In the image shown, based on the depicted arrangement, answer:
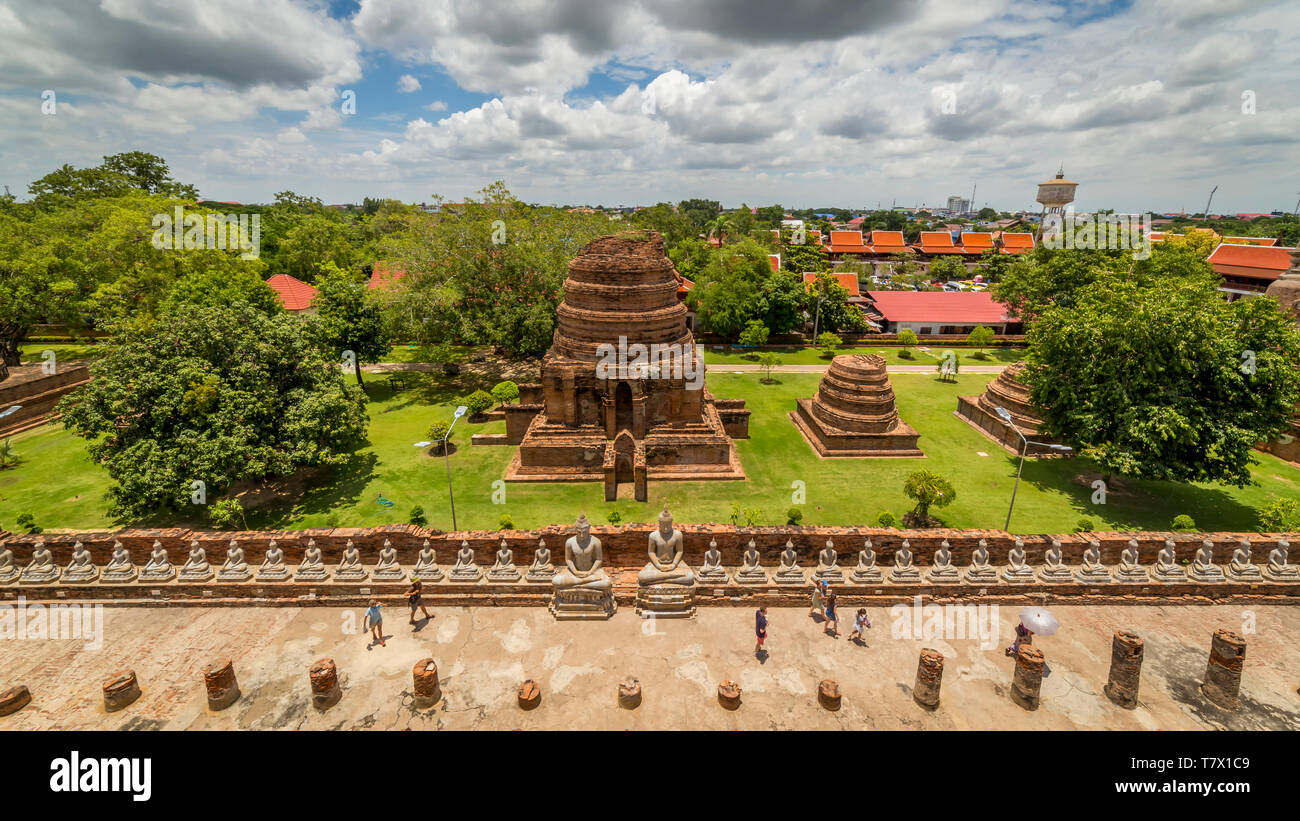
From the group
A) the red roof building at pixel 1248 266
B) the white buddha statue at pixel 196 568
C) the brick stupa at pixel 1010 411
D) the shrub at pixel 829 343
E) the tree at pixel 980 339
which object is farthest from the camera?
the red roof building at pixel 1248 266

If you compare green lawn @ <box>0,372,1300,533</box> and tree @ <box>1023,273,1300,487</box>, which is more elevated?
tree @ <box>1023,273,1300,487</box>

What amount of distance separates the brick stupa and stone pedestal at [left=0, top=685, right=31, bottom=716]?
34.6 metres

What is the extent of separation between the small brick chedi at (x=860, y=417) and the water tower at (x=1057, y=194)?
6935cm

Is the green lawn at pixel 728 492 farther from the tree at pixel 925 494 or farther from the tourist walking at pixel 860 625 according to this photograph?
the tourist walking at pixel 860 625

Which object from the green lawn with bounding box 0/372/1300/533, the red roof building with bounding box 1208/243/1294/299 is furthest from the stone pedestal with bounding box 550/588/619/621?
the red roof building with bounding box 1208/243/1294/299

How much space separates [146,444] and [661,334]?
20.3 meters

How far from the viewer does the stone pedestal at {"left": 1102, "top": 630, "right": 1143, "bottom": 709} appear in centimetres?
1135

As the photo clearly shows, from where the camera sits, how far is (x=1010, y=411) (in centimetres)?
2944

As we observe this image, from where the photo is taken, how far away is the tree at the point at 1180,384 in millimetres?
19672

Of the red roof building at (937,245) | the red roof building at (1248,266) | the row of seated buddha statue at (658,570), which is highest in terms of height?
the red roof building at (937,245)

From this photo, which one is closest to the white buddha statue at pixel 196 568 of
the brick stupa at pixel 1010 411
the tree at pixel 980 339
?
the brick stupa at pixel 1010 411

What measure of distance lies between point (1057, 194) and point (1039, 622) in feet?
302

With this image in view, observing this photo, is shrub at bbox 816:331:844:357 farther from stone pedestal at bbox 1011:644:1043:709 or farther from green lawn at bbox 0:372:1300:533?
stone pedestal at bbox 1011:644:1043:709
